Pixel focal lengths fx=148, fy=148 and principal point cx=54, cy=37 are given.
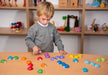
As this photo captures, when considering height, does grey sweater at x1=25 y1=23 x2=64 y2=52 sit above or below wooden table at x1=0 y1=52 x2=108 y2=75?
above

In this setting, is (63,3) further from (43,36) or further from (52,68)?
(52,68)

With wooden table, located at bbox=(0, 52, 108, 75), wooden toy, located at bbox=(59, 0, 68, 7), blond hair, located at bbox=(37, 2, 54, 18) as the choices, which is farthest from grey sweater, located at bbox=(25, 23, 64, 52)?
wooden toy, located at bbox=(59, 0, 68, 7)

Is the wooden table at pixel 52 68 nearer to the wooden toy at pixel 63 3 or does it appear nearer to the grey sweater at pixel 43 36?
→ the grey sweater at pixel 43 36

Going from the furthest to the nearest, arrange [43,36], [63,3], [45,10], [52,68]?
1. [63,3]
2. [43,36]
3. [45,10]
4. [52,68]

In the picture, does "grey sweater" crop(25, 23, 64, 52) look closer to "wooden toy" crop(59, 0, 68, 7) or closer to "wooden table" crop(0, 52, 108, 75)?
"wooden table" crop(0, 52, 108, 75)

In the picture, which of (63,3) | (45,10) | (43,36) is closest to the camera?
(45,10)

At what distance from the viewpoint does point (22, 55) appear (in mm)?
1218

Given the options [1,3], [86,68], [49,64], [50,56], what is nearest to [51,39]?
[50,56]

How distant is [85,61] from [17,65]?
50 cm

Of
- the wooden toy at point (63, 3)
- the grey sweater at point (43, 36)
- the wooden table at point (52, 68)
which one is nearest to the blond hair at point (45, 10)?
the grey sweater at point (43, 36)

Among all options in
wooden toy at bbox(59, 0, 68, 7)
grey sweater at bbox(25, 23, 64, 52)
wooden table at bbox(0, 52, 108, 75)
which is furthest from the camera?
wooden toy at bbox(59, 0, 68, 7)

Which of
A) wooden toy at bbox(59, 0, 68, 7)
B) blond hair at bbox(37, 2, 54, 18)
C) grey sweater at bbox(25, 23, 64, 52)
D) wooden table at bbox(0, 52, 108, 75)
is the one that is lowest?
wooden table at bbox(0, 52, 108, 75)

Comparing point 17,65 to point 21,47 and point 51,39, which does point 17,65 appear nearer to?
point 51,39

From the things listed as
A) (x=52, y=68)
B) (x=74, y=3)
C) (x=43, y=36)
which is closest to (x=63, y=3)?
(x=74, y=3)
